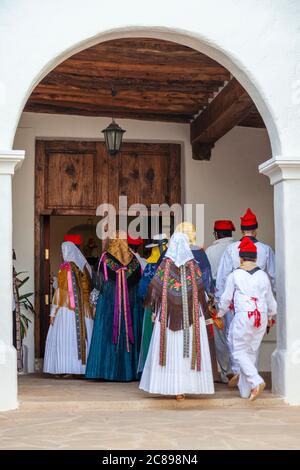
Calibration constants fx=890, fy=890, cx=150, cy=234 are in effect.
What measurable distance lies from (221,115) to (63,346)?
336cm

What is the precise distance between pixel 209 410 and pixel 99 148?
4874 millimetres

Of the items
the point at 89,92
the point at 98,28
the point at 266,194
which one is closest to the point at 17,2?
the point at 98,28

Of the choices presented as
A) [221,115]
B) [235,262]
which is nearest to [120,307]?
[235,262]

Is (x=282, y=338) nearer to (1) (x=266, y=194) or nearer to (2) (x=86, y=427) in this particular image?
(2) (x=86, y=427)

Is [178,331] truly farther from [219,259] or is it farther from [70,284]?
[70,284]

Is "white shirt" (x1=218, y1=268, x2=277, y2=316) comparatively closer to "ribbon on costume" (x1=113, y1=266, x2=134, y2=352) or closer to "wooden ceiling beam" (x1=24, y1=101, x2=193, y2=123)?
"ribbon on costume" (x1=113, y1=266, x2=134, y2=352)

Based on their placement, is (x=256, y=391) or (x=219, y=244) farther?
(x=219, y=244)

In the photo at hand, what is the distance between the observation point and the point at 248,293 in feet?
28.0

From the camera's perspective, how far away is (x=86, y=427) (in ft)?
24.1

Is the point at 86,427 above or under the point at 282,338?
under

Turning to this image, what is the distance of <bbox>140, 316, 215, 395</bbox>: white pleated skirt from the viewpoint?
830cm

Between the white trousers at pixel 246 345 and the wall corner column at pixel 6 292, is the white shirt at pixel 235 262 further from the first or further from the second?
the wall corner column at pixel 6 292

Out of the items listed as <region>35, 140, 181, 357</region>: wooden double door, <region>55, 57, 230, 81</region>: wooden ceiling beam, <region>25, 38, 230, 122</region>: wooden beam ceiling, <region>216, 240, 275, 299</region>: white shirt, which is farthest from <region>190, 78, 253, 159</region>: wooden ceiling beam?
<region>216, 240, 275, 299</region>: white shirt

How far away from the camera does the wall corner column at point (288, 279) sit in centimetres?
860
